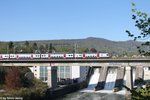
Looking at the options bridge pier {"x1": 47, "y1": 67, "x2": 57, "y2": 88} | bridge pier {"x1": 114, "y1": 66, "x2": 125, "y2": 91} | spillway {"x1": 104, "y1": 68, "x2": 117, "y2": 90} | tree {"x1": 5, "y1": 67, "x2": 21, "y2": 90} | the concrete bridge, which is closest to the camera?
the concrete bridge

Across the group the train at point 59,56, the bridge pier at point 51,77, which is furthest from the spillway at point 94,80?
Result: the bridge pier at point 51,77

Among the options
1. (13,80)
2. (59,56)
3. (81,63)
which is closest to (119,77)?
(59,56)

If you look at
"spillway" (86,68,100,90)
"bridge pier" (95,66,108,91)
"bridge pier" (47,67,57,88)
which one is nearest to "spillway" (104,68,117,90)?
"bridge pier" (95,66,108,91)

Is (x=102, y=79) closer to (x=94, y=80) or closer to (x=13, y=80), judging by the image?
(x=94, y=80)

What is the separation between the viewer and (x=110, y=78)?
75125mm

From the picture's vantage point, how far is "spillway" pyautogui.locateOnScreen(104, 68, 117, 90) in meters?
70.4

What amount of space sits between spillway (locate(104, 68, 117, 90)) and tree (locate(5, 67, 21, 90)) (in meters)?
17.8

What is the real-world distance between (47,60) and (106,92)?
39.1 feet

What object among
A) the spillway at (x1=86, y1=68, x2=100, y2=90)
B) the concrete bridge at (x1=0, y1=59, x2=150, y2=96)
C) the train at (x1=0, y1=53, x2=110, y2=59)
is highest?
the train at (x1=0, y1=53, x2=110, y2=59)

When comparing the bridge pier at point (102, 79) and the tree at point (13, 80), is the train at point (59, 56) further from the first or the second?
the bridge pier at point (102, 79)

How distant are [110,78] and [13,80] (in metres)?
23.8

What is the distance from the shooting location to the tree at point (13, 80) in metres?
57.6

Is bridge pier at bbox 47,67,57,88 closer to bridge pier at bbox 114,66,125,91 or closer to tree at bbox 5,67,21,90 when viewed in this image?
tree at bbox 5,67,21,90

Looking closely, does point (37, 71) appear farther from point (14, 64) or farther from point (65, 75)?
point (14, 64)
